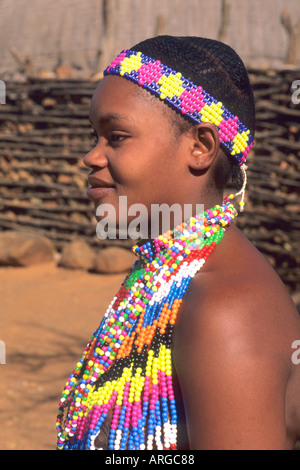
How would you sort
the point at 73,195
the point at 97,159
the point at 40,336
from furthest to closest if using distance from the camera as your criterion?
the point at 73,195, the point at 40,336, the point at 97,159

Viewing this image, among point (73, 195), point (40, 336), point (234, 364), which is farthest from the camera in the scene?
point (73, 195)

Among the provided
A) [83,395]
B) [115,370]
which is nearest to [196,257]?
[115,370]

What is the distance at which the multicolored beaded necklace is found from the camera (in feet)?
4.76

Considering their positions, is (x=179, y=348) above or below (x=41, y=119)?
below

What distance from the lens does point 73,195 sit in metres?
9.12

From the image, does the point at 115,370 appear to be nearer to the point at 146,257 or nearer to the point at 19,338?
the point at 146,257

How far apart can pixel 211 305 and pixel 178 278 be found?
0.22m

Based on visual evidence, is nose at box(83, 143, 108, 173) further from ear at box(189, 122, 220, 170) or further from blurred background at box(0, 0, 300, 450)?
blurred background at box(0, 0, 300, 450)

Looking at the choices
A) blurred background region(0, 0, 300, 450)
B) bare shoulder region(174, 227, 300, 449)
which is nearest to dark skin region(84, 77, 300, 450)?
bare shoulder region(174, 227, 300, 449)

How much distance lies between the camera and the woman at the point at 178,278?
1.31 metres

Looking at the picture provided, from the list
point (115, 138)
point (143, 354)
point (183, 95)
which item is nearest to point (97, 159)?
point (115, 138)

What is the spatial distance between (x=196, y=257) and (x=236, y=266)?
0.14 m

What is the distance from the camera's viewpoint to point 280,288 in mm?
1479

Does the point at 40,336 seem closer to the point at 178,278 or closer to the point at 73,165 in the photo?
the point at 73,165
